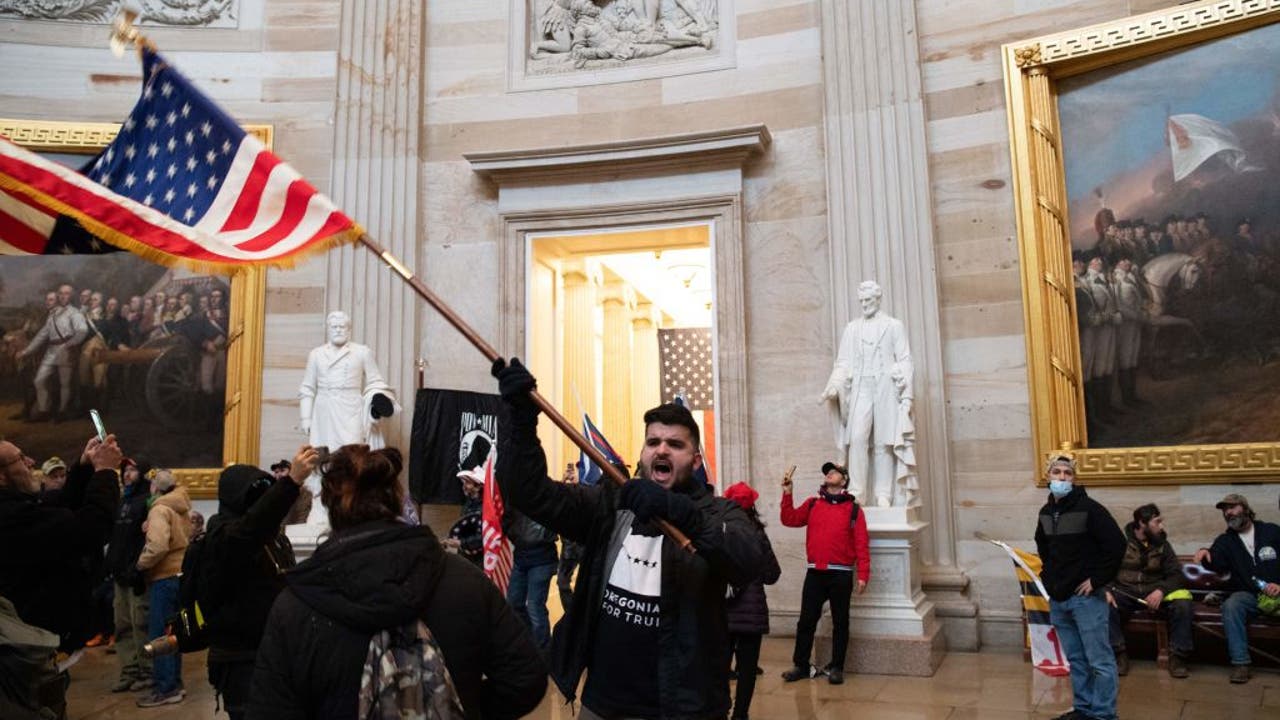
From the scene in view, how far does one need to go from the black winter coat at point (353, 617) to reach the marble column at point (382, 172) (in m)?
8.62

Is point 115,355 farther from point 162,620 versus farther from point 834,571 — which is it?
point 834,571

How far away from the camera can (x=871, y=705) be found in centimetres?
670

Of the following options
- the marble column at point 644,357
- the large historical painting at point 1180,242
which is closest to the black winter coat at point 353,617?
the large historical painting at point 1180,242

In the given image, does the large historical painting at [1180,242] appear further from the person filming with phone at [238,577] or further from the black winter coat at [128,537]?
the black winter coat at [128,537]

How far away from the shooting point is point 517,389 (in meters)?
2.93

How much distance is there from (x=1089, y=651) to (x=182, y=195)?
5.77 meters

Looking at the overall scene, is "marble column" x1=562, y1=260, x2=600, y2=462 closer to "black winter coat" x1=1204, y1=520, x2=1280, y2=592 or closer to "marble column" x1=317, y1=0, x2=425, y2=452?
"marble column" x1=317, y1=0, x2=425, y2=452

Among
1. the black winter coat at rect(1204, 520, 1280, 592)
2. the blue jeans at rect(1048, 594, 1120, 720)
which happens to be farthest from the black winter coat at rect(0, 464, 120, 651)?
the black winter coat at rect(1204, 520, 1280, 592)

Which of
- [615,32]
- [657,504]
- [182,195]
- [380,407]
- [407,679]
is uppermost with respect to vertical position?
[615,32]

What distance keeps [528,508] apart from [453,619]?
60cm

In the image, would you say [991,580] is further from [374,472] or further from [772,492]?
[374,472]

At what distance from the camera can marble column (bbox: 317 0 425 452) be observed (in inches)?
436

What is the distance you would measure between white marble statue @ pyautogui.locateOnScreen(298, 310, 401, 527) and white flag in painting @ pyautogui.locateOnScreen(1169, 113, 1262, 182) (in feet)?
27.0

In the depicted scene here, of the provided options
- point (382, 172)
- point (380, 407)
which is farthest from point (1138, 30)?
point (380, 407)
